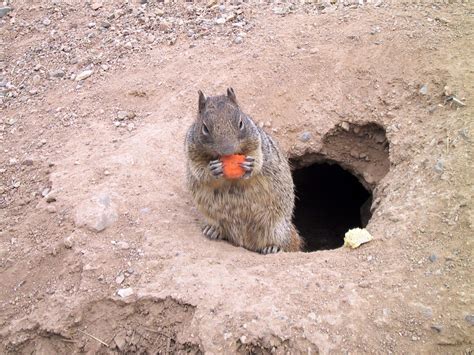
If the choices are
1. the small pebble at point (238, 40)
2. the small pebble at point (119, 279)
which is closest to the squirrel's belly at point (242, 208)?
the small pebble at point (119, 279)

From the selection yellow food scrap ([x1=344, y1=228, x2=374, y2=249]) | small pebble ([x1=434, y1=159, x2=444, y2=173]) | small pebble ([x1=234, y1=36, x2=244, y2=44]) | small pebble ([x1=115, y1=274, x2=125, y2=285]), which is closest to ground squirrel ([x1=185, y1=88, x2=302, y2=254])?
yellow food scrap ([x1=344, y1=228, x2=374, y2=249])

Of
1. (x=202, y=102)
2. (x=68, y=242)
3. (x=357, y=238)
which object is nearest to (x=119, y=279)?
(x=68, y=242)

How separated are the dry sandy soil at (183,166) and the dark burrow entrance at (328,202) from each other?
1.81m

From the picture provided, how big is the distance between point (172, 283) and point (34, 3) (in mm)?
6815

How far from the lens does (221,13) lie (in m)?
7.49

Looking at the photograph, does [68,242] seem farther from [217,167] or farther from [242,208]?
[242,208]

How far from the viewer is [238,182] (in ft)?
15.9

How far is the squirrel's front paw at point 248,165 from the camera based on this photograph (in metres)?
4.49

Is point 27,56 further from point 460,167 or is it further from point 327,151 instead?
point 460,167

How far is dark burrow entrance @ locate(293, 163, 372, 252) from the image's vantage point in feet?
26.6

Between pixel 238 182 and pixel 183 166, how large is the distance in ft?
3.64

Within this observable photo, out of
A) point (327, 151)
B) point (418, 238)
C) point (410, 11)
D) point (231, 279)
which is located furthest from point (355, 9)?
point (231, 279)

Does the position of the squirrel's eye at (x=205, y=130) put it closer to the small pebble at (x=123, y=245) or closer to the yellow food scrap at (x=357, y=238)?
the small pebble at (x=123, y=245)

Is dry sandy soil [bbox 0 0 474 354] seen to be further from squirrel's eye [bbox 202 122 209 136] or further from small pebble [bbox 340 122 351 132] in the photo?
squirrel's eye [bbox 202 122 209 136]
